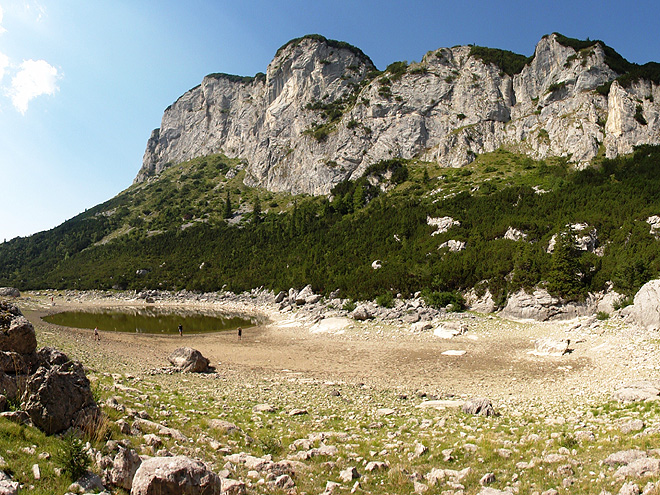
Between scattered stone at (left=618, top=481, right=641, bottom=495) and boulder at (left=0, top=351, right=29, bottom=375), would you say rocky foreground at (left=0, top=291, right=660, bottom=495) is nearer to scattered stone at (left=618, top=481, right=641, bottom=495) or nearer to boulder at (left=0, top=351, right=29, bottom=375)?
scattered stone at (left=618, top=481, right=641, bottom=495)

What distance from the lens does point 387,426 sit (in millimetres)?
9844

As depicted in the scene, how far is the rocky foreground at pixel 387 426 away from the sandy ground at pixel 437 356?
166 mm

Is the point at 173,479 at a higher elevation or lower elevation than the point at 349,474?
higher

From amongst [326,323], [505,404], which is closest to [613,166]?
[326,323]

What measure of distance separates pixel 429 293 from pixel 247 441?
2699cm

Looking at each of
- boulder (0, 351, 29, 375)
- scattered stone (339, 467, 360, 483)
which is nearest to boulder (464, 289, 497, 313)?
scattered stone (339, 467, 360, 483)

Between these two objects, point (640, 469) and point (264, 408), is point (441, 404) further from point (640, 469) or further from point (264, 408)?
point (640, 469)

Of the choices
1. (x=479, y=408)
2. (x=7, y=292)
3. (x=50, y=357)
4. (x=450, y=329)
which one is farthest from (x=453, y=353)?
(x=7, y=292)

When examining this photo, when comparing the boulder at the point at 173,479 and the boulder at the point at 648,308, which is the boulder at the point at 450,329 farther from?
the boulder at the point at 173,479

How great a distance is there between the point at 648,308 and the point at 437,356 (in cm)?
1300

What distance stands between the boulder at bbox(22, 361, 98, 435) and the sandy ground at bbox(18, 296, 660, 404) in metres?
10.4

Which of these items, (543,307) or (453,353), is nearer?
(453,353)

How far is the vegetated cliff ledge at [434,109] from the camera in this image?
63938mm

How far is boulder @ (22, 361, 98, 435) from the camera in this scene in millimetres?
6102
